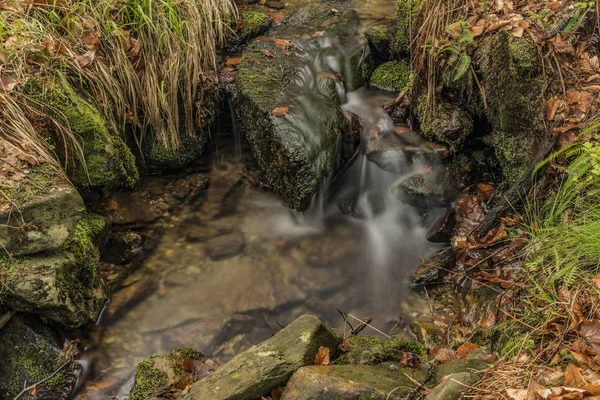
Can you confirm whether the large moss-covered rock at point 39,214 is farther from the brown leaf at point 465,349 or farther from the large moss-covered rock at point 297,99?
the brown leaf at point 465,349

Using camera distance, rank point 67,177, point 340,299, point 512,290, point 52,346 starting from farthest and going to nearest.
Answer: point 340,299 < point 67,177 < point 52,346 < point 512,290

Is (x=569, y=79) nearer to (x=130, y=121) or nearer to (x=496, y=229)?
(x=496, y=229)

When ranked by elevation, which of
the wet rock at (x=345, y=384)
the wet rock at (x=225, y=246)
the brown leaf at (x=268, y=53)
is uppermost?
the brown leaf at (x=268, y=53)

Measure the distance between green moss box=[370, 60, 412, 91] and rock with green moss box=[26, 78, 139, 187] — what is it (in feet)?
9.55

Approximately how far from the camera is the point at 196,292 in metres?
4.16

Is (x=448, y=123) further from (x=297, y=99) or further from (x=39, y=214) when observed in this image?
(x=39, y=214)

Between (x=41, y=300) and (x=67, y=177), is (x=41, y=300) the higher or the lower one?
the lower one

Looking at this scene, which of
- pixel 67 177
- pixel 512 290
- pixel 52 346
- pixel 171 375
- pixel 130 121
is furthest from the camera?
pixel 130 121

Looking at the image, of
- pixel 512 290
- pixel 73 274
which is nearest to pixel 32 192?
pixel 73 274

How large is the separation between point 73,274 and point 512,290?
323 centimetres

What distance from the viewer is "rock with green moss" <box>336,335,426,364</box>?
2.98 meters

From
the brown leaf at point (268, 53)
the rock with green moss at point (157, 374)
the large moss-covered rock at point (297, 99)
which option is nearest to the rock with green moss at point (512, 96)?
the large moss-covered rock at point (297, 99)

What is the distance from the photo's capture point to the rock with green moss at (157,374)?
128 inches

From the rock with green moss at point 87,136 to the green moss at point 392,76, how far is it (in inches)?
115
